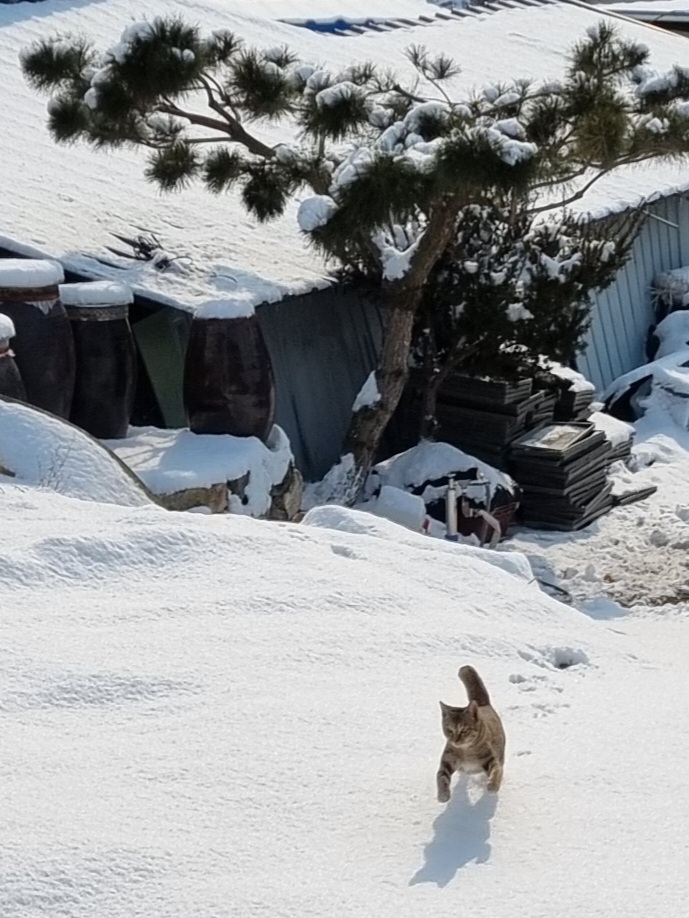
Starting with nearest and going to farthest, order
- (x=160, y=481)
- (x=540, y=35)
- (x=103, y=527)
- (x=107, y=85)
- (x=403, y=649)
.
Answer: (x=403, y=649) < (x=103, y=527) < (x=160, y=481) < (x=107, y=85) < (x=540, y=35)

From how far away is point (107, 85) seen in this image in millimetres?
9117

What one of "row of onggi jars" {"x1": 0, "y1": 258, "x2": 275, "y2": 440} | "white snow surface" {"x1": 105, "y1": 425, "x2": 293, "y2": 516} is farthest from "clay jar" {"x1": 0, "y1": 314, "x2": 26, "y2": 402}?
"white snow surface" {"x1": 105, "y1": 425, "x2": 293, "y2": 516}

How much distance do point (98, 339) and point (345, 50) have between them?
27.8ft

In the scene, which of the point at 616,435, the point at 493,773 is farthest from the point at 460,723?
the point at 616,435

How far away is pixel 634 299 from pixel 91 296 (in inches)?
270

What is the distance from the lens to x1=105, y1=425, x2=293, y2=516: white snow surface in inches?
291

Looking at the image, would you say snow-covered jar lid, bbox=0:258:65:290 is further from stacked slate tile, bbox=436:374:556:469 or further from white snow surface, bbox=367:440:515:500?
stacked slate tile, bbox=436:374:556:469

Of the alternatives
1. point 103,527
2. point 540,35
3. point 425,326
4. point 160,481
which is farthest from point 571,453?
point 540,35

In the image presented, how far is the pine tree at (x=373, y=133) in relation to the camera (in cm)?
797

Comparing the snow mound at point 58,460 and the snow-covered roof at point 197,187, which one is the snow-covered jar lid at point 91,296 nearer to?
the snow-covered roof at point 197,187

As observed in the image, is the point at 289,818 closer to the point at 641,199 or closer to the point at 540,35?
the point at 641,199

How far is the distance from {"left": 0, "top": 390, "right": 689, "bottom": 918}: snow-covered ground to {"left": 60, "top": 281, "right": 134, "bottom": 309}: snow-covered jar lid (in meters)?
2.27

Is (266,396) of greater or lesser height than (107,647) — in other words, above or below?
below

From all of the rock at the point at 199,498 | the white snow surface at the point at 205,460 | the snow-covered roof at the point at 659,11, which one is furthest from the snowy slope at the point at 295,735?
the snow-covered roof at the point at 659,11
